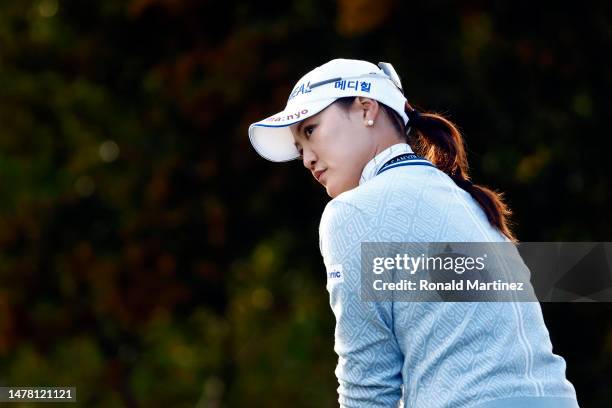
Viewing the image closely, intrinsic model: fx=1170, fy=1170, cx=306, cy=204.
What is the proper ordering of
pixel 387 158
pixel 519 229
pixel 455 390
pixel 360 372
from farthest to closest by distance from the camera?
pixel 519 229, pixel 387 158, pixel 360 372, pixel 455 390

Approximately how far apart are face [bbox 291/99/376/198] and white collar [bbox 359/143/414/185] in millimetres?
29

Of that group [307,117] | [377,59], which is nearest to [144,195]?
[377,59]

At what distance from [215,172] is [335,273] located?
6979mm

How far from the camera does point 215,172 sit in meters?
9.18

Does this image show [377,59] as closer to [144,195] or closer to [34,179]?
[144,195]

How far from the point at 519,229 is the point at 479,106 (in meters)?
0.95

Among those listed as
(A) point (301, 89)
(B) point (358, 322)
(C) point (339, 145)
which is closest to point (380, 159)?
(C) point (339, 145)

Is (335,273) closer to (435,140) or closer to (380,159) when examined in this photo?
(380,159)

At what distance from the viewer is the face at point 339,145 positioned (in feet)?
8.11

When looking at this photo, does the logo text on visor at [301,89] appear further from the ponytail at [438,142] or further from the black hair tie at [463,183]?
the black hair tie at [463,183]

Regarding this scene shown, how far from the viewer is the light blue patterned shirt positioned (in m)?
2.13

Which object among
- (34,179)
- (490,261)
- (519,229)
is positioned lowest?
(490,261)

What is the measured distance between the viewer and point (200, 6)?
945 centimetres

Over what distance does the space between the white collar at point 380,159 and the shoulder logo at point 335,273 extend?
0.25 metres
